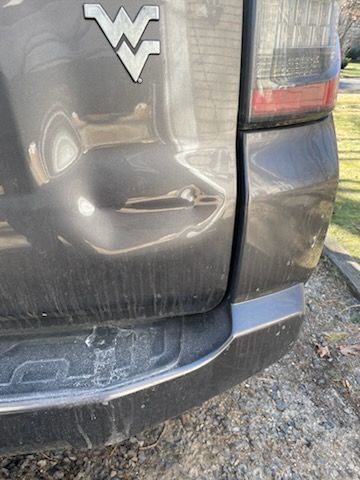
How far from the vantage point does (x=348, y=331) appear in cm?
247

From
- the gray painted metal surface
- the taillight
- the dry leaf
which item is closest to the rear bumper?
the gray painted metal surface

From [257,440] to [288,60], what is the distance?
1.42m

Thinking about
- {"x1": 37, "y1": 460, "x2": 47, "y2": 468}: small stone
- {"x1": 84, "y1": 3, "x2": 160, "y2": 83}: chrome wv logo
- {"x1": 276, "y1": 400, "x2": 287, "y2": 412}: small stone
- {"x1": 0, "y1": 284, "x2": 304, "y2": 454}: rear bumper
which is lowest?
{"x1": 276, "y1": 400, "x2": 287, "y2": 412}: small stone

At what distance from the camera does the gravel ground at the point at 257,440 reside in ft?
5.53

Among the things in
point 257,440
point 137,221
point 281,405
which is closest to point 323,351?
point 281,405

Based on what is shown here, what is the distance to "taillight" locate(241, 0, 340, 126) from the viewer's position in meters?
1.06

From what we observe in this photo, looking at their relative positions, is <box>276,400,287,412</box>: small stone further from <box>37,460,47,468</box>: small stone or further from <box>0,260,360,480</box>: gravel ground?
<box>37,460,47,468</box>: small stone

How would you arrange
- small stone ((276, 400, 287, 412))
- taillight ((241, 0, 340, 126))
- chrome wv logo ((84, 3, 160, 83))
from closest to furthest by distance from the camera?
→ chrome wv logo ((84, 3, 160, 83))
taillight ((241, 0, 340, 126))
small stone ((276, 400, 287, 412))

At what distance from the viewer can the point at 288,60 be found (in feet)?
3.65

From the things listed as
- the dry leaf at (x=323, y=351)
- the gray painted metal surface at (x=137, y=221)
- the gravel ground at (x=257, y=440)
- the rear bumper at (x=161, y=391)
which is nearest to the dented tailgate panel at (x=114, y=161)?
the gray painted metal surface at (x=137, y=221)

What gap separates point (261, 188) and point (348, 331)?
1602 millimetres

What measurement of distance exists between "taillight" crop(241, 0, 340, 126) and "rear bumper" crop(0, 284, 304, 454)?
0.52 metres

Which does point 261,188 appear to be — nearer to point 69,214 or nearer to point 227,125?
point 227,125

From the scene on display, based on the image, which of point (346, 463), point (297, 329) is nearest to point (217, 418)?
point (346, 463)
